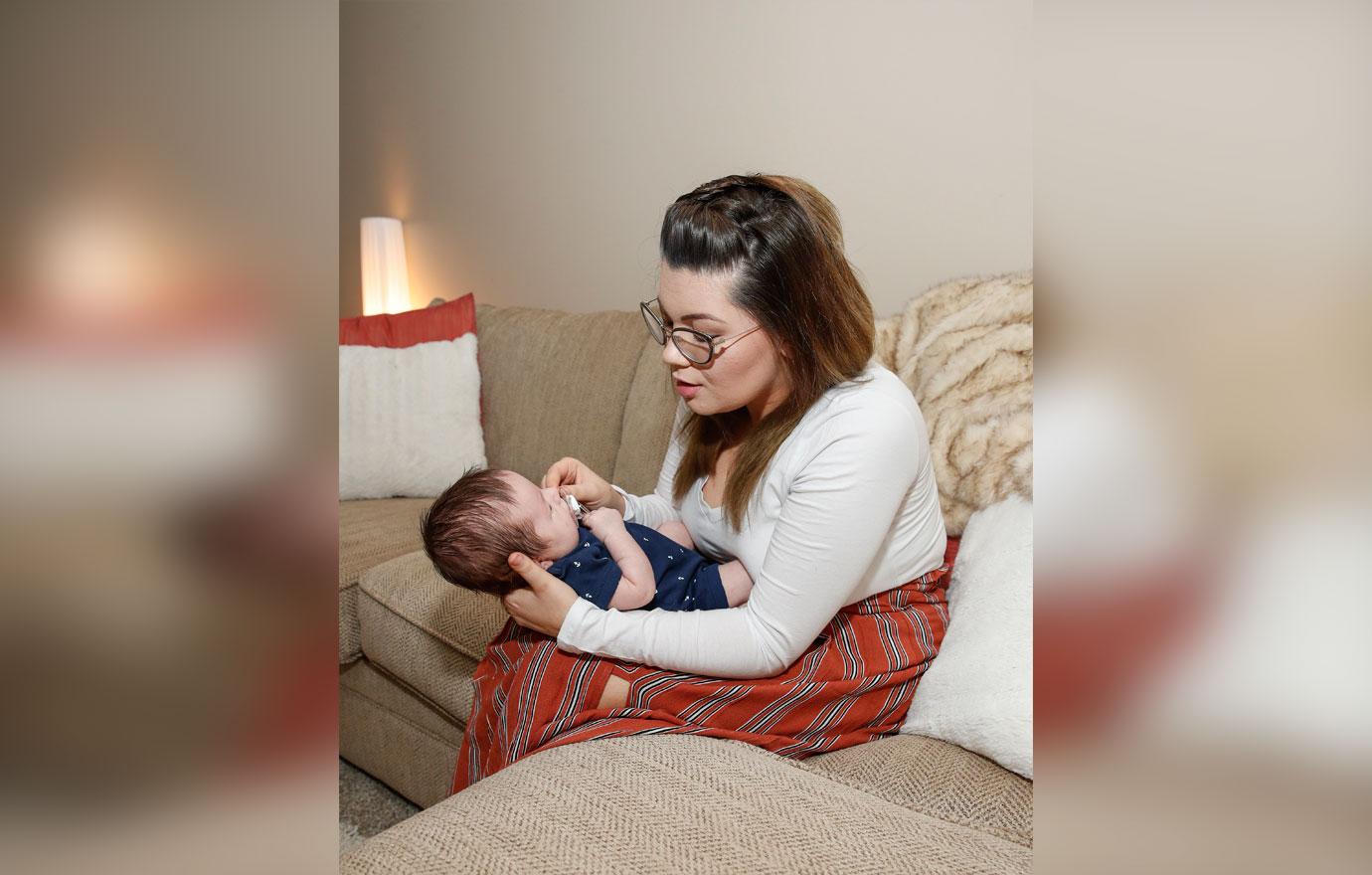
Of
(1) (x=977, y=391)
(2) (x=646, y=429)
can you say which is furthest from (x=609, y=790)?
(2) (x=646, y=429)

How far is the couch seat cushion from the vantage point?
26.2 inches

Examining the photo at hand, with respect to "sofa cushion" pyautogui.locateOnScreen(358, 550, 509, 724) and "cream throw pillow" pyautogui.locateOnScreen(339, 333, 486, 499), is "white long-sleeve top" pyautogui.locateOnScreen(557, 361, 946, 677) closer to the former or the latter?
"sofa cushion" pyautogui.locateOnScreen(358, 550, 509, 724)

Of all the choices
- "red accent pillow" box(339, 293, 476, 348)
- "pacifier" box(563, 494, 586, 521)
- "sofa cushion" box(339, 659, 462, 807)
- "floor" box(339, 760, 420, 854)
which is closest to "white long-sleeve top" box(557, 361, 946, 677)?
"pacifier" box(563, 494, 586, 521)

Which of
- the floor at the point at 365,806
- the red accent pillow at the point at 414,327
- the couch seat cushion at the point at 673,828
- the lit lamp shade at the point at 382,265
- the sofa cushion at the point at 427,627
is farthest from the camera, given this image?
the lit lamp shade at the point at 382,265

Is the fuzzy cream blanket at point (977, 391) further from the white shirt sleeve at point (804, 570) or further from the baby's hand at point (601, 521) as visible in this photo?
the baby's hand at point (601, 521)

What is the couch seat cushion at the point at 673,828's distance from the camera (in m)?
0.67

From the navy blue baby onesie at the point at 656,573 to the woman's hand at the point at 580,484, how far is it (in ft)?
0.19

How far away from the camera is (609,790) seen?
31.3 inches
